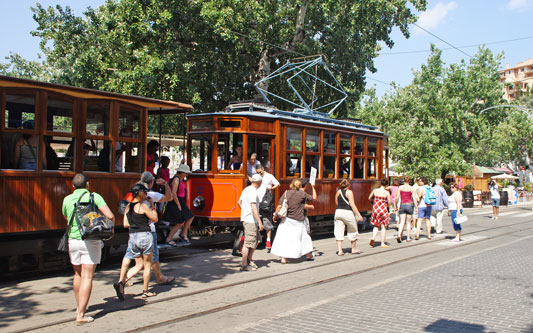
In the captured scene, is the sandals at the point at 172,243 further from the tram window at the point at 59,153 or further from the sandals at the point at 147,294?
the sandals at the point at 147,294

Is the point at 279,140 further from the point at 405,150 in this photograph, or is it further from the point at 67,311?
the point at 405,150

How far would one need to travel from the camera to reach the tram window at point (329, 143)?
48.2ft

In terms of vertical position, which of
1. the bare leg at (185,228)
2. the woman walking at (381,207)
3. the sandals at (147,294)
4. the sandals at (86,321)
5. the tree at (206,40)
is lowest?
the sandals at (86,321)

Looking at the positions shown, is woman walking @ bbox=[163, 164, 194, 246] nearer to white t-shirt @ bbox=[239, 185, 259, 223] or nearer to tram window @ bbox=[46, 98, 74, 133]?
white t-shirt @ bbox=[239, 185, 259, 223]

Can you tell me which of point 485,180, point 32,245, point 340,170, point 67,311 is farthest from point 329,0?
point 485,180

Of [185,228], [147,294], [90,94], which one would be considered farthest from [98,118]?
[147,294]

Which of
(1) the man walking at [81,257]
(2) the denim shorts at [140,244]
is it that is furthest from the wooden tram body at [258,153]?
(1) the man walking at [81,257]

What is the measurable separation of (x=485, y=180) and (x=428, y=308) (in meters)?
35.8

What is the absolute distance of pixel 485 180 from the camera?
39594 millimetres

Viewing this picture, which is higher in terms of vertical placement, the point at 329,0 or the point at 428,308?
the point at 329,0

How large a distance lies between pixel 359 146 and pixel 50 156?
977 cm

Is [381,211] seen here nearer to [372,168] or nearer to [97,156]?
[372,168]

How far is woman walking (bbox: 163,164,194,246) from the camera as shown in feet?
36.6

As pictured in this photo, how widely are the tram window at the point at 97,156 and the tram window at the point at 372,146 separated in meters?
9.26
